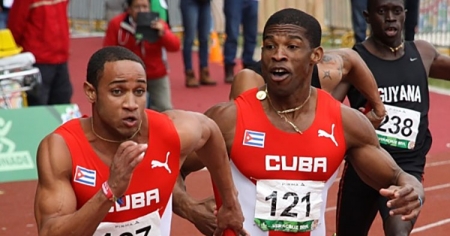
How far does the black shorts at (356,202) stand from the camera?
6676 mm

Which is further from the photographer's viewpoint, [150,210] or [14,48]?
[14,48]

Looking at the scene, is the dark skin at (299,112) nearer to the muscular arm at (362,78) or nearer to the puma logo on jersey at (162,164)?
the puma logo on jersey at (162,164)

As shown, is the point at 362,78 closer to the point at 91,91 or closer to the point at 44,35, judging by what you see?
the point at 91,91

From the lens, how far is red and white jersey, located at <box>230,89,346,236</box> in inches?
203

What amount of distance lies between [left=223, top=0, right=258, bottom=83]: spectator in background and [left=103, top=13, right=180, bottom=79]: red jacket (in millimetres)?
3508

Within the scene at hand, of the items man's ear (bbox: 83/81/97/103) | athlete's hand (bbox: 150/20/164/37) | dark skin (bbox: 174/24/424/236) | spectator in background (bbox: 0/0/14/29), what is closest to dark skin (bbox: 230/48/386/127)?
dark skin (bbox: 174/24/424/236)

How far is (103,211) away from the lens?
4.10 meters

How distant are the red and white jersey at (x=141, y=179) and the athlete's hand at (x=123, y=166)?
357 mm

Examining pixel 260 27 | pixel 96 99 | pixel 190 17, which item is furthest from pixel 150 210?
pixel 260 27

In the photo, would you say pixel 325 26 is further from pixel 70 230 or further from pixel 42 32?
pixel 70 230

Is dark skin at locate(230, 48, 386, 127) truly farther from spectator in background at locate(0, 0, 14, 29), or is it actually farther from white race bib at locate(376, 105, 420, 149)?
spectator in background at locate(0, 0, 14, 29)

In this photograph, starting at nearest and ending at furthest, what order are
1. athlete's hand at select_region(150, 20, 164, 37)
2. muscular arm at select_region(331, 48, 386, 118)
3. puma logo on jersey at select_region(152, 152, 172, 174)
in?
1. puma logo on jersey at select_region(152, 152, 172, 174)
2. muscular arm at select_region(331, 48, 386, 118)
3. athlete's hand at select_region(150, 20, 164, 37)

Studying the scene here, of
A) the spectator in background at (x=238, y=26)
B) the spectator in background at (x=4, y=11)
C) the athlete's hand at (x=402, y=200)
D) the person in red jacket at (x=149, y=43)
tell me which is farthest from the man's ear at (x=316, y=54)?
the spectator in background at (x=238, y=26)

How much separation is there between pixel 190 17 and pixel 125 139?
9371 mm
